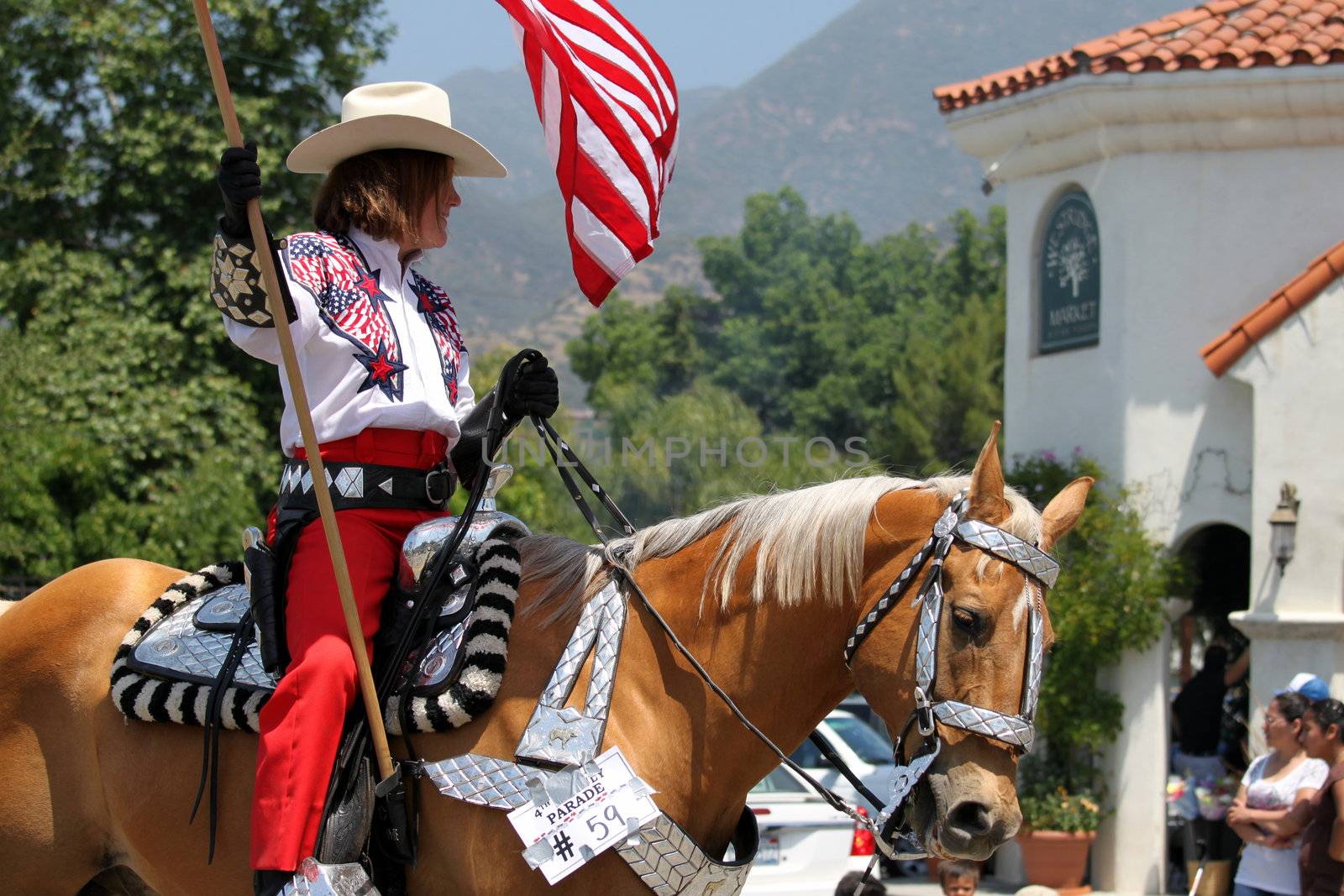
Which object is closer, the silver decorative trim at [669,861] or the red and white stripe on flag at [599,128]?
the silver decorative trim at [669,861]

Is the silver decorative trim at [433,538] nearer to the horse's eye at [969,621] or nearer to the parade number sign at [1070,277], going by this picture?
the horse's eye at [969,621]

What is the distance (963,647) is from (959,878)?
512 cm

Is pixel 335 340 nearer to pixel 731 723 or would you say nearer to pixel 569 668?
pixel 569 668

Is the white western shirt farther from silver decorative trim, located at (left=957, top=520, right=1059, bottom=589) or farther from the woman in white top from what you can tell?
the woman in white top

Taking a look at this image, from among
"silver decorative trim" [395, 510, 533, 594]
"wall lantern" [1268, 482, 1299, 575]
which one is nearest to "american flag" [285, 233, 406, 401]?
"silver decorative trim" [395, 510, 533, 594]

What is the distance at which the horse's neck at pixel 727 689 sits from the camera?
3400 millimetres

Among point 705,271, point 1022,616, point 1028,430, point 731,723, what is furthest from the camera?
point 705,271

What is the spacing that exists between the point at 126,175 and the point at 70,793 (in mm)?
13930

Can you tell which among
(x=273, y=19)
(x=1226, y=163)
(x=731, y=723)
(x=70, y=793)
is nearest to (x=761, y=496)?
(x=731, y=723)

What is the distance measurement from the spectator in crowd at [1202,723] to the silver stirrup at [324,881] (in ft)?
32.9

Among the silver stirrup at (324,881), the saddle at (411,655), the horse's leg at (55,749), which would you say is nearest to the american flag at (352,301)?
the saddle at (411,655)

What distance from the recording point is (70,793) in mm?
4043

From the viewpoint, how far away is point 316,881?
10.6 ft

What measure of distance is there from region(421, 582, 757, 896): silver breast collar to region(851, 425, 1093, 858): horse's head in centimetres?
52
